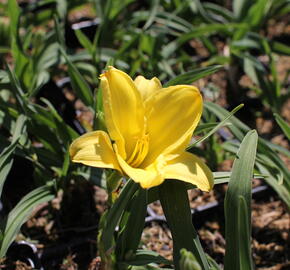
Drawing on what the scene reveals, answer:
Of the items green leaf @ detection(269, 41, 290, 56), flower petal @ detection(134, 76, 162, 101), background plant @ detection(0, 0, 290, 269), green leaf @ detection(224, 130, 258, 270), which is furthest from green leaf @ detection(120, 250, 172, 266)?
green leaf @ detection(269, 41, 290, 56)

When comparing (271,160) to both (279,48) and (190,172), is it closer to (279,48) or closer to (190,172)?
(190,172)

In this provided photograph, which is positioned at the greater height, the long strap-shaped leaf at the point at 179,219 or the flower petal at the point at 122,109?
the flower petal at the point at 122,109

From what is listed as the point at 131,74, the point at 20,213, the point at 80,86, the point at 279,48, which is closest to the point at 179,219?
the point at 20,213

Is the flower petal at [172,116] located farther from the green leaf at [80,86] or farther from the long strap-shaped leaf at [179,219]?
the green leaf at [80,86]

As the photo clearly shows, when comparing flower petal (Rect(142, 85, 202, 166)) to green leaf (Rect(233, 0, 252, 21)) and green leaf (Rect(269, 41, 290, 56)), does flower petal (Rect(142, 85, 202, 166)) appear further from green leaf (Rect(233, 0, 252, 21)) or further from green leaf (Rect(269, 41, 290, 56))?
green leaf (Rect(233, 0, 252, 21))

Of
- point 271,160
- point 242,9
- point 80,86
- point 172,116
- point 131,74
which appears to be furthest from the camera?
point 242,9

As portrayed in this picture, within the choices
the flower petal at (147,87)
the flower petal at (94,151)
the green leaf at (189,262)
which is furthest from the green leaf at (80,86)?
the green leaf at (189,262)
